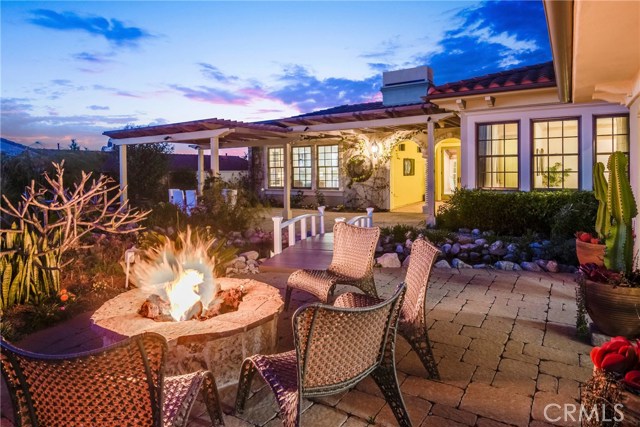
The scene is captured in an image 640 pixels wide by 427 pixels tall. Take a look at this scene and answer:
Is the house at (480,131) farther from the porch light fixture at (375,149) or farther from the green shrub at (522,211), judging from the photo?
the green shrub at (522,211)

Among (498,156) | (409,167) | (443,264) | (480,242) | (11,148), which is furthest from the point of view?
(409,167)

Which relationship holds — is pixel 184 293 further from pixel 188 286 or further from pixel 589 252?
pixel 589 252

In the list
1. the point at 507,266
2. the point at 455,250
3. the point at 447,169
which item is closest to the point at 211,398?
the point at 507,266

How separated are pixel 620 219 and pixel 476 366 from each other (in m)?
1.86

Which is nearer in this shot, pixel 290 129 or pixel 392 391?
pixel 392 391

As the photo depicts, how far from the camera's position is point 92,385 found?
1.67 metres

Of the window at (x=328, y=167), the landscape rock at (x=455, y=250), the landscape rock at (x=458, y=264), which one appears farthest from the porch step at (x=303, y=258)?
the window at (x=328, y=167)

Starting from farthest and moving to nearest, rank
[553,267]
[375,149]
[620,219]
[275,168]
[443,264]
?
1. [275,168]
2. [375,149]
3. [443,264]
4. [553,267]
5. [620,219]

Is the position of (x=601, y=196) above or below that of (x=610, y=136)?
below

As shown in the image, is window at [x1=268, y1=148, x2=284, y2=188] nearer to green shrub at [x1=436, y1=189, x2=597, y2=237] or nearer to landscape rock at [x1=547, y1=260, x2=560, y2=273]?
green shrub at [x1=436, y1=189, x2=597, y2=237]

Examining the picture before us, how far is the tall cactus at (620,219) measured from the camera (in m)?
3.72

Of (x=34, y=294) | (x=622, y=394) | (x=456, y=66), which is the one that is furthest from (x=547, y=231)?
(x=456, y=66)

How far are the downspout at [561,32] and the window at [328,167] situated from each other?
11.6 metres

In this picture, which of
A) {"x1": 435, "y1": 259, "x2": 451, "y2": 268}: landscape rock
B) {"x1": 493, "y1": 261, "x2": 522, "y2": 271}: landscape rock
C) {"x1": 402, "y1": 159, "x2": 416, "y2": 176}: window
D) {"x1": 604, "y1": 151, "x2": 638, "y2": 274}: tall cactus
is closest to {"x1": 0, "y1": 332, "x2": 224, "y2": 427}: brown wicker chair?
{"x1": 604, "y1": 151, "x2": 638, "y2": 274}: tall cactus
